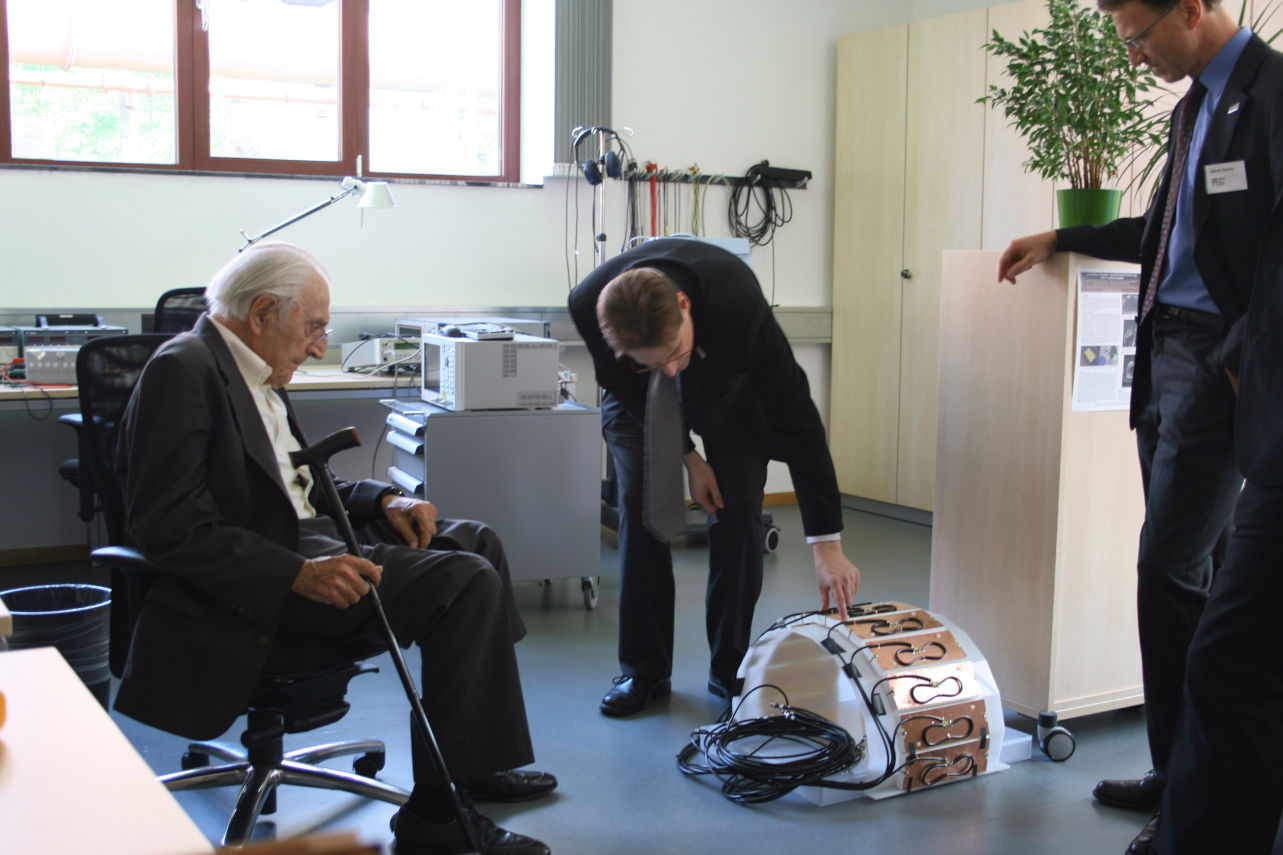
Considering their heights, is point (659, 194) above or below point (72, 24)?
below

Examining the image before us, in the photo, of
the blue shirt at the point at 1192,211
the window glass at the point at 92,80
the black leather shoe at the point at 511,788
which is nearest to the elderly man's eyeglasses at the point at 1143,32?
the blue shirt at the point at 1192,211

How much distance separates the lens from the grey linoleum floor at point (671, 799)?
2248mm

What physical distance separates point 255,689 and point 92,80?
3394mm

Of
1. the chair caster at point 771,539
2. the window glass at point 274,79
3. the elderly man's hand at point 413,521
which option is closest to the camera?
the elderly man's hand at point 413,521

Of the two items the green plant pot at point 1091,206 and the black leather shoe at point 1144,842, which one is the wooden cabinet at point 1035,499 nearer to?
the green plant pot at point 1091,206

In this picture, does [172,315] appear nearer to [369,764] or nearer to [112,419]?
[112,419]

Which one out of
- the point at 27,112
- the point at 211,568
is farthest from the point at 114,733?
the point at 27,112

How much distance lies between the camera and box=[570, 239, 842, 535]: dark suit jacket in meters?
2.47

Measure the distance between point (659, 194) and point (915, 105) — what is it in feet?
4.04

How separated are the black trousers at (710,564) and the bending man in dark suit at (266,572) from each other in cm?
71

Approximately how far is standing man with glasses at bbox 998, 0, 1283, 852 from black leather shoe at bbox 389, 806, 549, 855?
114 cm

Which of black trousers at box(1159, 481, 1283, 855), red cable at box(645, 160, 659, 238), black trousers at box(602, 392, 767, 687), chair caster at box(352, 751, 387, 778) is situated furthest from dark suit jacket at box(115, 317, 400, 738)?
red cable at box(645, 160, 659, 238)

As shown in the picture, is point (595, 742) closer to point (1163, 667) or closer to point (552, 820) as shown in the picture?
point (552, 820)

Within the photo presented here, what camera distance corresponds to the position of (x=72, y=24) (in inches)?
174
